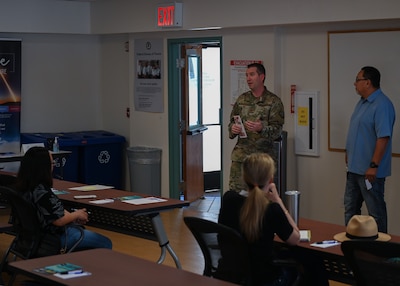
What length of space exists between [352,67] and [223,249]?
3957mm

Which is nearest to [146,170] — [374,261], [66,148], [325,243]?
[66,148]

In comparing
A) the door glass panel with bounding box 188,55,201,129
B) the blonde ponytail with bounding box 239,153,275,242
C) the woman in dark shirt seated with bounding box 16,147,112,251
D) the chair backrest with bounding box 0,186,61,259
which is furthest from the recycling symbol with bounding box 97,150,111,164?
the blonde ponytail with bounding box 239,153,275,242

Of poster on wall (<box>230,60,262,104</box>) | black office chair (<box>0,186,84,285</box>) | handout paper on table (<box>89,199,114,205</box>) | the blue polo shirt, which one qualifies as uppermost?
poster on wall (<box>230,60,262,104</box>)

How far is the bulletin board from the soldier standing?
2.46 feet

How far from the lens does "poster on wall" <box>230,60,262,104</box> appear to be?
8.60 m

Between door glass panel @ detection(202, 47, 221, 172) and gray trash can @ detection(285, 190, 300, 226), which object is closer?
gray trash can @ detection(285, 190, 300, 226)

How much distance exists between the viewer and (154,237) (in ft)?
19.0

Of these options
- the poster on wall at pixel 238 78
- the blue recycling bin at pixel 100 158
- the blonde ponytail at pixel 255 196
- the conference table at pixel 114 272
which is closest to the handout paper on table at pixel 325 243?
the blonde ponytail at pixel 255 196

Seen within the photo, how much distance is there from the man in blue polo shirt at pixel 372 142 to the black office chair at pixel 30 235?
2665 millimetres

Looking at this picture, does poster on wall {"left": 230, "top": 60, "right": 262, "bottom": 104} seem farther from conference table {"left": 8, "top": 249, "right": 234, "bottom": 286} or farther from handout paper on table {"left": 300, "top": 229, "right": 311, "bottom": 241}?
conference table {"left": 8, "top": 249, "right": 234, "bottom": 286}

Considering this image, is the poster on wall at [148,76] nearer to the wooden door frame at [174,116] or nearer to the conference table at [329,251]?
the wooden door frame at [174,116]

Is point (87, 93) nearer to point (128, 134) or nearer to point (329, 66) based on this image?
point (128, 134)

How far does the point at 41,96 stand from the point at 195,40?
246 cm

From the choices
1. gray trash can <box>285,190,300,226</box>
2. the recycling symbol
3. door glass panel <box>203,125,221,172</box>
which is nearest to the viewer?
gray trash can <box>285,190,300,226</box>
